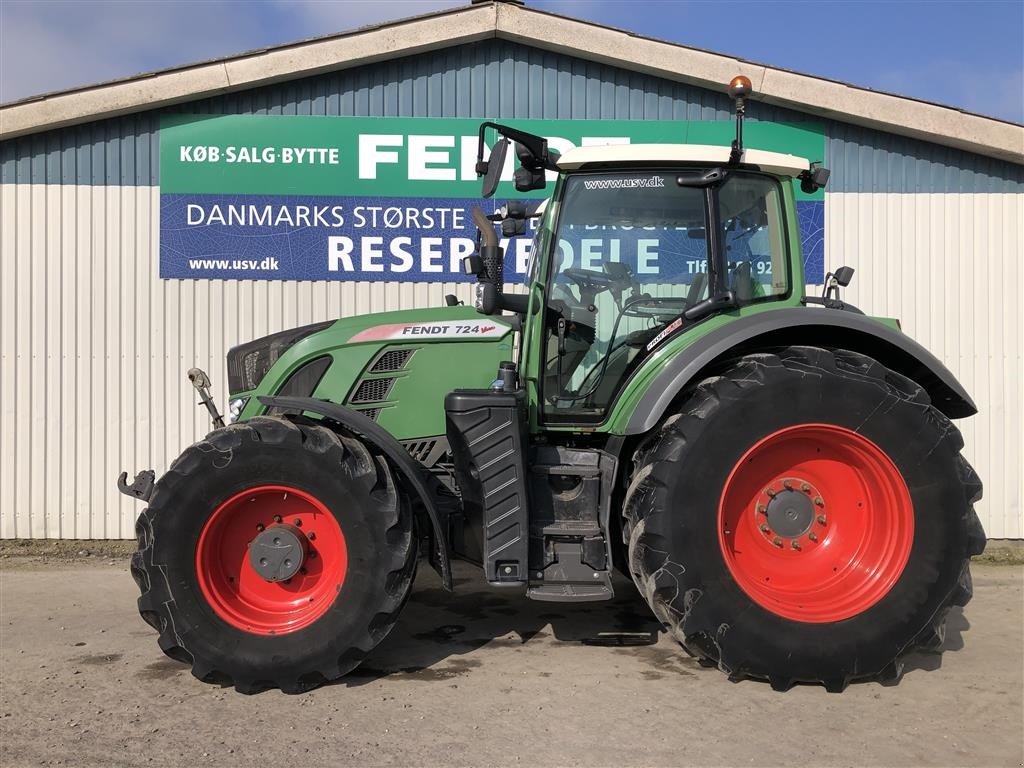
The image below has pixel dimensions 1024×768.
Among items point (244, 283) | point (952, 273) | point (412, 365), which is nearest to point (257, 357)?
point (412, 365)

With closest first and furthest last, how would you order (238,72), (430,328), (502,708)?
(502,708), (430,328), (238,72)

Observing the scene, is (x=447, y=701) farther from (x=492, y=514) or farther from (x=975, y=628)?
(x=975, y=628)

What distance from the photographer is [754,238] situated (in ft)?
13.0

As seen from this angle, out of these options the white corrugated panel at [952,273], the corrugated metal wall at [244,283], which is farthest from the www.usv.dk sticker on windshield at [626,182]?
the white corrugated panel at [952,273]

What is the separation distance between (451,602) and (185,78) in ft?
15.0

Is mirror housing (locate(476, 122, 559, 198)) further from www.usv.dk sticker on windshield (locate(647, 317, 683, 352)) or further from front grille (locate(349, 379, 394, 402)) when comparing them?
front grille (locate(349, 379, 394, 402))

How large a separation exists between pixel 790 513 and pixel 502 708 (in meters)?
1.58

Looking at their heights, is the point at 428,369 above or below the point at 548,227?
below

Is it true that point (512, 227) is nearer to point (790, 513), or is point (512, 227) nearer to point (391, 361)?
point (391, 361)

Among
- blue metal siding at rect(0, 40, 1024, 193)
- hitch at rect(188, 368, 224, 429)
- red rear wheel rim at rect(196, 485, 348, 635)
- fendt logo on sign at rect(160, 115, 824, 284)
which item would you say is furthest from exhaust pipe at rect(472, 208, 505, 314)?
blue metal siding at rect(0, 40, 1024, 193)

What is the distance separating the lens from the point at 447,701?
137 inches

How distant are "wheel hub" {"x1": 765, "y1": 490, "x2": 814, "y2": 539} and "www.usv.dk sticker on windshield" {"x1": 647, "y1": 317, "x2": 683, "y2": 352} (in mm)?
906

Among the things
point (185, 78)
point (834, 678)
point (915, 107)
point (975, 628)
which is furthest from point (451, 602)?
point (915, 107)

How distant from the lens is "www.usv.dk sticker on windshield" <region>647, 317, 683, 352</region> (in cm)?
385
